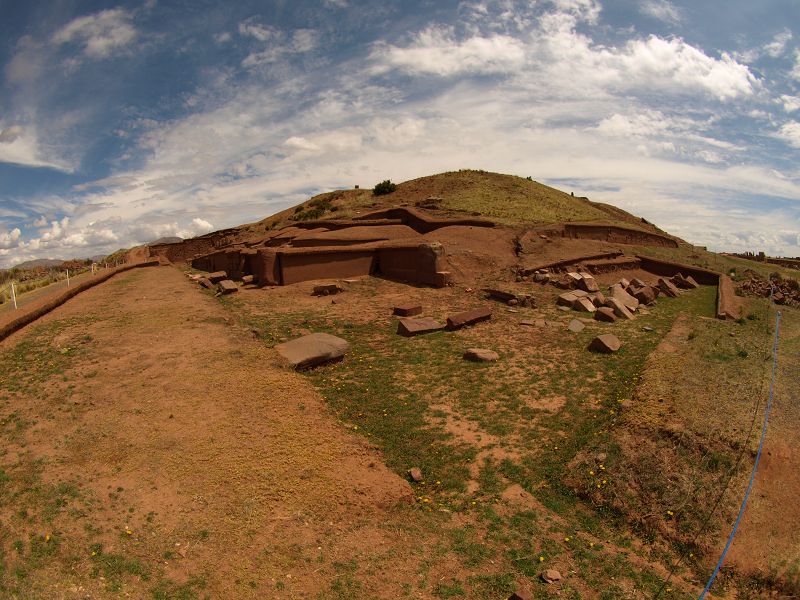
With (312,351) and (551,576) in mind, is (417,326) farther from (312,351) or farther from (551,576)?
(551,576)

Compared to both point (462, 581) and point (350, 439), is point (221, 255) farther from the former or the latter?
point (462, 581)

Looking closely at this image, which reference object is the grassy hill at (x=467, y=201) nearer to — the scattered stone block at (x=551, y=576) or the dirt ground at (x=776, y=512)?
the dirt ground at (x=776, y=512)

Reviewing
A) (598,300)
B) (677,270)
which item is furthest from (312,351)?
(677,270)

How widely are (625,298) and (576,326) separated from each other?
391 cm

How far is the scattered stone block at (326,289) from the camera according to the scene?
15344 millimetres

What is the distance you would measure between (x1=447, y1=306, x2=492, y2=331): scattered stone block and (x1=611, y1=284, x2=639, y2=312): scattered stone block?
4514 mm

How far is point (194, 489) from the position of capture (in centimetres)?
514

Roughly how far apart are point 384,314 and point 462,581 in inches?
356

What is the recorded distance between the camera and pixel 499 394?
8062mm

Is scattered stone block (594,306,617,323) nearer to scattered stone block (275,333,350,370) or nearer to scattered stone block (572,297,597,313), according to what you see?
scattered stone block (572,297,597,313)

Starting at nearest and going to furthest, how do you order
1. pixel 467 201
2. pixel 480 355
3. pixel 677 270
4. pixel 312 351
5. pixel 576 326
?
pixel 312 351 < pixel 480 355 < pixel 576 326 < pixel 677 270 < pixel 467 201

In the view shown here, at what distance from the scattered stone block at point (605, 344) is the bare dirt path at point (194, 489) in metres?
5.93

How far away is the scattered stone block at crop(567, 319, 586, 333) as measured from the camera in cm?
1140

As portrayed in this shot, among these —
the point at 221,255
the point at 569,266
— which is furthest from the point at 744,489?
the point at 221,255
